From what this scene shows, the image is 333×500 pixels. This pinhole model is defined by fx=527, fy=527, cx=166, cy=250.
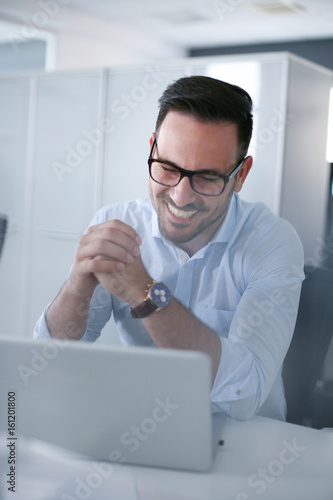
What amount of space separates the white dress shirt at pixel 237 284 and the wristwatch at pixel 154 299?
14cm

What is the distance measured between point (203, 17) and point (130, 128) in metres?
1.77

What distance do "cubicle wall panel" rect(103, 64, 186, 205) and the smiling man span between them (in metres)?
0.75

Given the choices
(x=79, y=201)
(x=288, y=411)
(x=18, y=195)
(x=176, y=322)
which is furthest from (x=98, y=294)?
(x=18, y=195)

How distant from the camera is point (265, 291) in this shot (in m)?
0.73

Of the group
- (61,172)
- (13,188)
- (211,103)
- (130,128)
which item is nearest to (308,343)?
(211,103)

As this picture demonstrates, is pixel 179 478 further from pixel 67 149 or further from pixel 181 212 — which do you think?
pixel 67 149

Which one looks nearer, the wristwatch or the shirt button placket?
the wristwatch

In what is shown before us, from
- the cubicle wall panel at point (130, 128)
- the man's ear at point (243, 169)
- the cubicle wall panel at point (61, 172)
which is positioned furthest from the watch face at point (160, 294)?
the cubicle wall panel at point (61, 172)

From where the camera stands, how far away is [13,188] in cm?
191

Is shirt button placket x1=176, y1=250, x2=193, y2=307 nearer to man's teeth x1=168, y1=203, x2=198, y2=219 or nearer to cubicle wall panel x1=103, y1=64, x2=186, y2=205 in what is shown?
man's teeth x1=168, y1=203, x2=198, y2=219

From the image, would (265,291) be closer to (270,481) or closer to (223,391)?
(223,391)

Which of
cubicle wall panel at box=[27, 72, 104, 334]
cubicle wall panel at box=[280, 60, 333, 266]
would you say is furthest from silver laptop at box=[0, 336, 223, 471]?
cubicle wall panel at box=[27, 72, 104, 334]

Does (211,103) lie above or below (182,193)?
above

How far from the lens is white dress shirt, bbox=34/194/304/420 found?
681 millimetres
